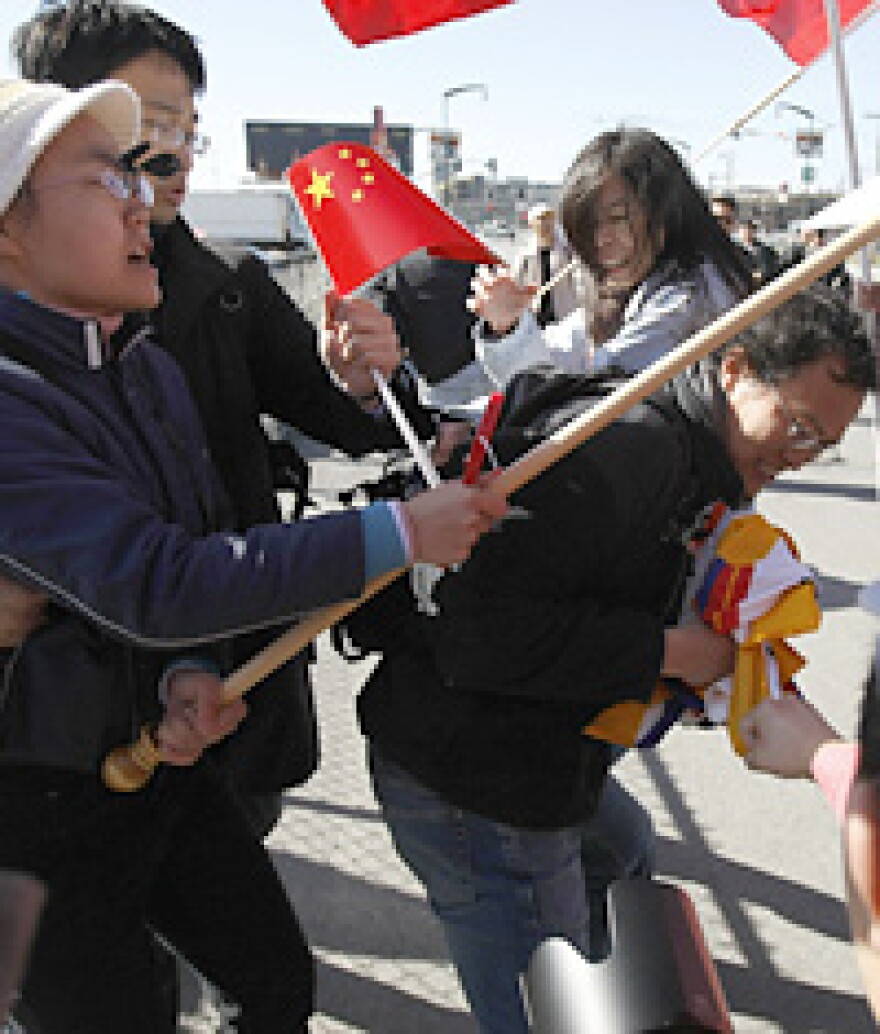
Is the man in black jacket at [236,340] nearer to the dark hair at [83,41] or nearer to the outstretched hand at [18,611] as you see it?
the dark hair at [83,41]

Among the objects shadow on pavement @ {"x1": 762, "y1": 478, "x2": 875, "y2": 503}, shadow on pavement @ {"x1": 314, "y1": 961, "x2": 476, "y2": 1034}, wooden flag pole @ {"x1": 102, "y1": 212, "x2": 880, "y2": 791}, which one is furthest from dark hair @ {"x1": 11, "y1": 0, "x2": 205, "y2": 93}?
shadow on pavement @ {"x1": 762, "y1": 478, "x2": 875, "y2": 503}

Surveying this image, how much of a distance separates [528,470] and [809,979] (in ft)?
5.81

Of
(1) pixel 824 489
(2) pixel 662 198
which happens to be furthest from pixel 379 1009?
(1) pixel 824 489

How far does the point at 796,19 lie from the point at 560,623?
7.13ft

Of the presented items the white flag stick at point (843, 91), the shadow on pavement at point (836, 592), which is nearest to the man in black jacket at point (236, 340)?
the white flag stick at point (843, 91)

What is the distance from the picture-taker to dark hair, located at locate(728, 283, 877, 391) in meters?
1.57

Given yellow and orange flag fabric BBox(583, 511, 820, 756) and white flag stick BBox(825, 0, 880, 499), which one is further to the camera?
white flag stick BBox(825, 0, 880, 499)

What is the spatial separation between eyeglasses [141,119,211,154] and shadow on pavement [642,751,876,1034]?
6.68 ft

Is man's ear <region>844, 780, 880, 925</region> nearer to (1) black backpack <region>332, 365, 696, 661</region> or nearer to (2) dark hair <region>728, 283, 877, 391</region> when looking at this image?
(1) black backpack <region>332, 365, 696, 661</region>

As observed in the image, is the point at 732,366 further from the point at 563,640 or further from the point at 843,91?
the point at 843,91

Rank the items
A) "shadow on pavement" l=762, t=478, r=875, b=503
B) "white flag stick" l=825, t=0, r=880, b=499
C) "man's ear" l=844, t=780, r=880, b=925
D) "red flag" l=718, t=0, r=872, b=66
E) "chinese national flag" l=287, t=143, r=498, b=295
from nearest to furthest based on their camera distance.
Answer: "man's ear" l=844, t=780, r=880, b=925
"chinese national flag" l=287, t=143, r=498, b=295
"white flag stick" l=825, t=0, r=880, b=499
"red flag" l=718, t=0, r=872, b=66
"shadow on pavement" l=762, t=478, r=875, b=503

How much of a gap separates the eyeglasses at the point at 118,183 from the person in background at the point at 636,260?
1.09 meters

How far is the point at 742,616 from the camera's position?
163cm

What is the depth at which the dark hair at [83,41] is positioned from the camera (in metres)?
1.70
